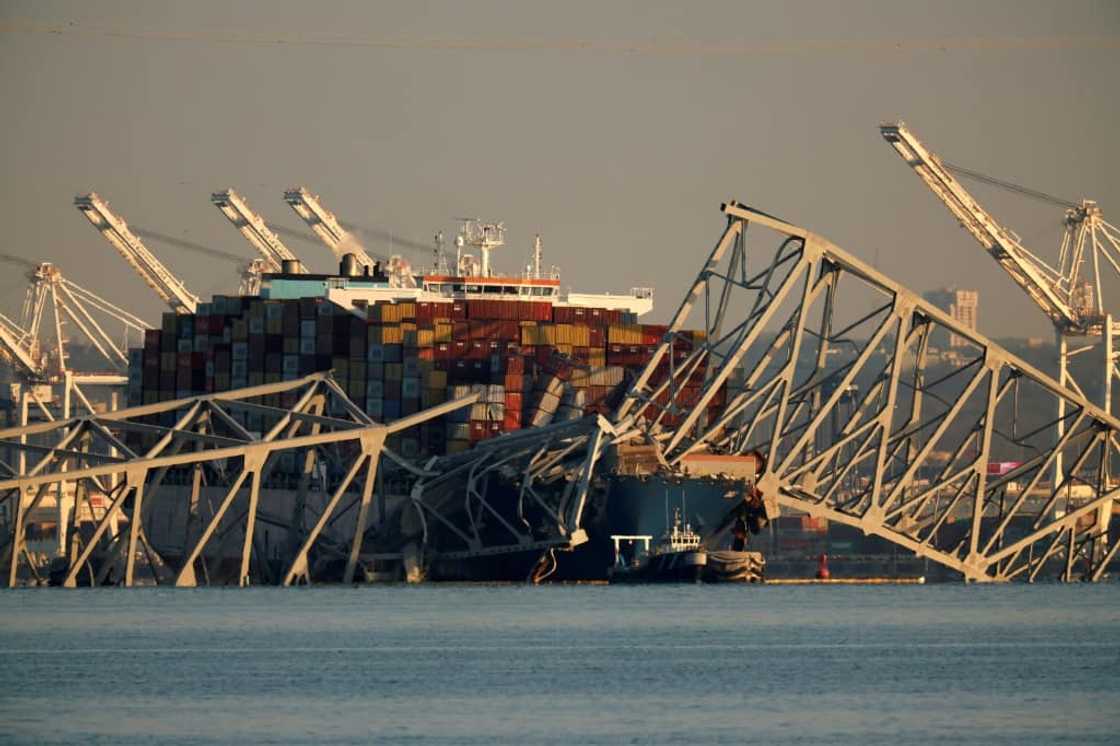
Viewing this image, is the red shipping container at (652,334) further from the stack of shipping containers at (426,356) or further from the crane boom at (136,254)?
the crane boom at (136,254)

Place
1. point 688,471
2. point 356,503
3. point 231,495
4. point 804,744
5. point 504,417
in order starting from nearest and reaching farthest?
point 804,744 < point 231,495 < point 688,471 < point 356,503 < point 504,417

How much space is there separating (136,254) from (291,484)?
211 ft

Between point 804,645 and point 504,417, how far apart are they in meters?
44.1

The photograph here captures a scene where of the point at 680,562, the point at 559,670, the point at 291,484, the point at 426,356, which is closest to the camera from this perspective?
the point at 559,670

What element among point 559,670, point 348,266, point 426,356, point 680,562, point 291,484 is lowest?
point 559,670

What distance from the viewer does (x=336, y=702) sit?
5119cm

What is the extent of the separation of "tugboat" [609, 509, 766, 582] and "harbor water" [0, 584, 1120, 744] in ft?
4.73

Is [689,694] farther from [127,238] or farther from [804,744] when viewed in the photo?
[127,238]

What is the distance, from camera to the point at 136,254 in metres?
172

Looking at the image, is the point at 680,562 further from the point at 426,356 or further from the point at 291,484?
the point at 426,356

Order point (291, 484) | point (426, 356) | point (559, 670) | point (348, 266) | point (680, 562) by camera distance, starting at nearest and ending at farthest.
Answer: point (559, 670), point (680, 562), point (291, 484), point (426, 356), point (348, 266)

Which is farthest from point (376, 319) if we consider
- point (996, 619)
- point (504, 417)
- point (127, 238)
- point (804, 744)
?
point (804, 744)

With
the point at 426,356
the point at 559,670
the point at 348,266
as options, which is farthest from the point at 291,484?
the point at 559,670

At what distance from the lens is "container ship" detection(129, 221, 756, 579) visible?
94.2 metres
